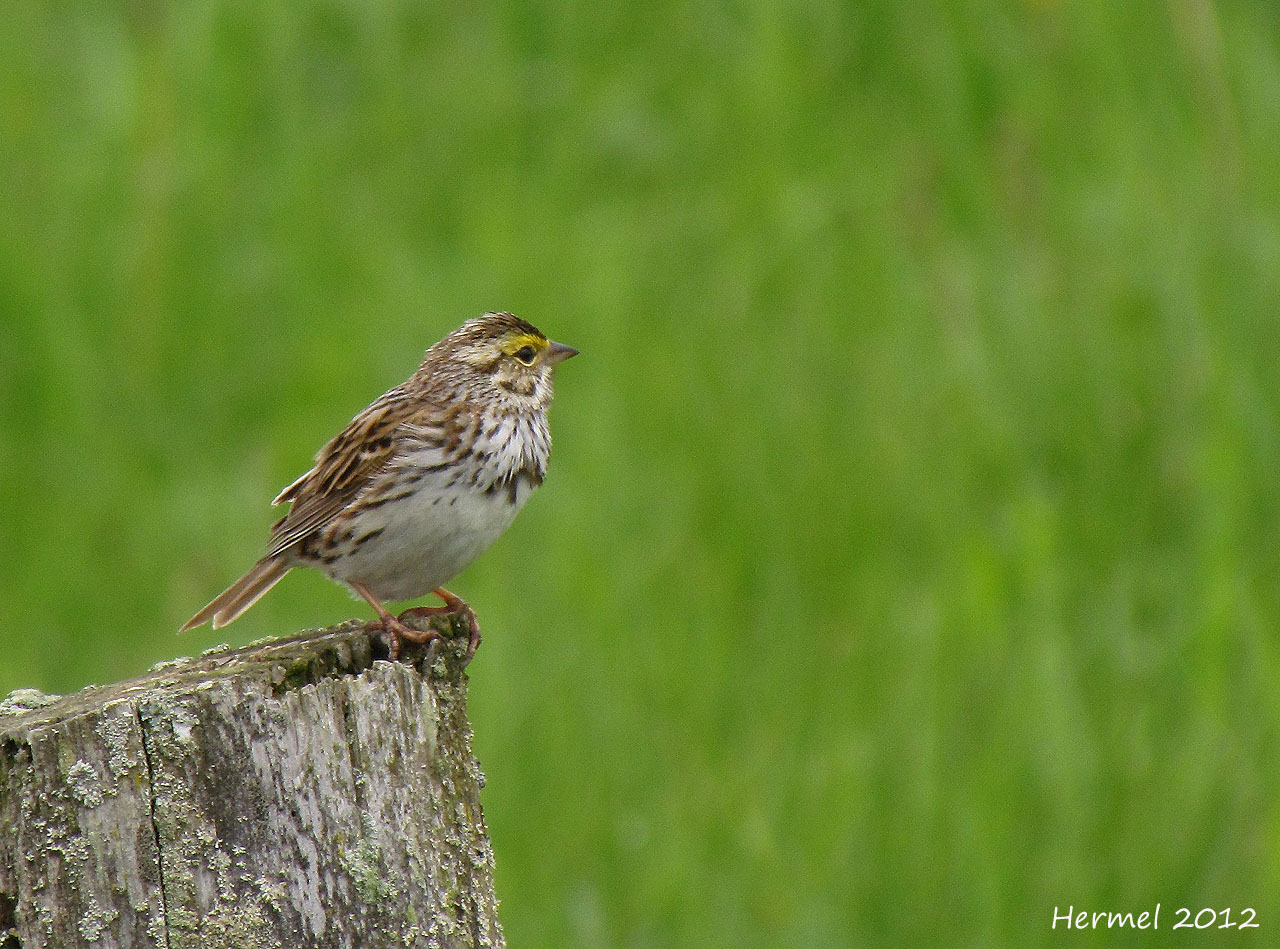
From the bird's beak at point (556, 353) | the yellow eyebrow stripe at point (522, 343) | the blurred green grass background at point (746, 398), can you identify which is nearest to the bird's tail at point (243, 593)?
the yellow eyebrow stripe at point (522, 343)

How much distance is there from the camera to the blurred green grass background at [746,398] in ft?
24.6

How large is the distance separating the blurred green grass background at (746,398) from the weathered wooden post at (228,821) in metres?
4.02

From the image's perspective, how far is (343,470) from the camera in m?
5.29

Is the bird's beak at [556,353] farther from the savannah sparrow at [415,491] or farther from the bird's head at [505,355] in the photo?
the savannah sparrow at [415,491]

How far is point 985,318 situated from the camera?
31.1 feet

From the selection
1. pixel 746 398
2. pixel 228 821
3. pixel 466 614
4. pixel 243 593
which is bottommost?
pixel 228 821

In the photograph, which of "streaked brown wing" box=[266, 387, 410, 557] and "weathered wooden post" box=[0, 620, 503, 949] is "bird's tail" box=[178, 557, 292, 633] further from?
"weathered wooden post" box=[0, 620, 503, 949]

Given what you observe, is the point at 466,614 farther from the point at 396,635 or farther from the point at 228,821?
the point at 228,821

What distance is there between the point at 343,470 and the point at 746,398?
158 inches

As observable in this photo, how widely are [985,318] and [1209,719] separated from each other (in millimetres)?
2620

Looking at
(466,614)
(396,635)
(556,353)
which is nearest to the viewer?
(396,635)

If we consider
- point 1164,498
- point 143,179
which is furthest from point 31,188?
point 1164,498

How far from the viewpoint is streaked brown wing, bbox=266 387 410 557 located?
5.20m

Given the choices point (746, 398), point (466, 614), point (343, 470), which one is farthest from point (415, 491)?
point (746, 398)
